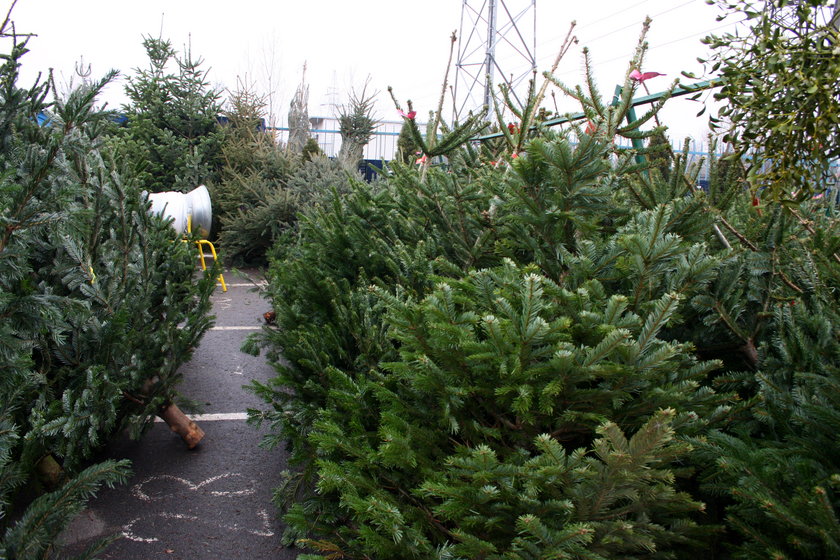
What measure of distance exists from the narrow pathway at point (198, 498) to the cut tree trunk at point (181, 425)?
96 millimetres

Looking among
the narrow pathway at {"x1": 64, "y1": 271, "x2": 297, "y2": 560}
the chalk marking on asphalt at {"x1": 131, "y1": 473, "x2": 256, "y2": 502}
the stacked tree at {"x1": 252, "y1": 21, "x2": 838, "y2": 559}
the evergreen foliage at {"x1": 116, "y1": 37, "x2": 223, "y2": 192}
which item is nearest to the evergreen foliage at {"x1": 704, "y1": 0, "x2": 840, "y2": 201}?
the stacked tree at {"x1": 252, "y1": 21, "x2": 838, "y2": 559}

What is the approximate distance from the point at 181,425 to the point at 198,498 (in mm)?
702

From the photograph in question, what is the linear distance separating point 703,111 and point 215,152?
13318mm

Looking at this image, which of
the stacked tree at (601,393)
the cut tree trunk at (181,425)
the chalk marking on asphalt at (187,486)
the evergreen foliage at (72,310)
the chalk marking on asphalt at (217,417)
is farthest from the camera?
the chalk marking on asphalt at (217,417)

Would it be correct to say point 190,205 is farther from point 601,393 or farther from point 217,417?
point 601,393

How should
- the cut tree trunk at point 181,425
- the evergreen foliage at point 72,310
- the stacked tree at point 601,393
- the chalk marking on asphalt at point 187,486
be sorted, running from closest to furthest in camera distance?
the stacked tree at point 601,393 → the evergreen foliage at point 72,310 → the chalk marking on asphalt at point 187,486 → the cut tree trunk at point 181,425

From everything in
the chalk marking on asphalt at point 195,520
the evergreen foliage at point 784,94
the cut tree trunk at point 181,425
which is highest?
the evergreen foliage at point 784,94

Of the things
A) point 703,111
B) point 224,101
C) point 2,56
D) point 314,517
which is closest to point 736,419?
point 703,111

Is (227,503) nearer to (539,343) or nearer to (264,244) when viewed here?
(539,343)

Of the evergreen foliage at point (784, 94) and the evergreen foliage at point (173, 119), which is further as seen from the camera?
the evergreen foliage at point (173, 119)

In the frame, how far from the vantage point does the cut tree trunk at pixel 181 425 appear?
13.4 ft

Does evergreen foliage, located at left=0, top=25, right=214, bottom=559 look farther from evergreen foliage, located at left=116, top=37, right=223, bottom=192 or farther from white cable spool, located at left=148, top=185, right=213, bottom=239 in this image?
evergreen foliage, located at left=116, top=37, right=223, bottom=192

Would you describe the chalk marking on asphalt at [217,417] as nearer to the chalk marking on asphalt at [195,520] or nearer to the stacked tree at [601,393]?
the chalk marking on asphalt at [195,520]

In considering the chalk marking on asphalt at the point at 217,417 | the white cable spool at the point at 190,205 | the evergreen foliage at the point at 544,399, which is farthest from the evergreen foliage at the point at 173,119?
the evergreen foliage at the point at 544,399
